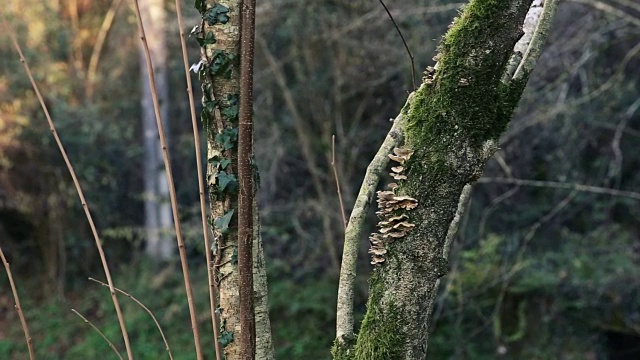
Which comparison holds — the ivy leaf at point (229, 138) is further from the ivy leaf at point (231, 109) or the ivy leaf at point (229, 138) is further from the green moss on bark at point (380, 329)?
the green moss on bark at point (380, 329)

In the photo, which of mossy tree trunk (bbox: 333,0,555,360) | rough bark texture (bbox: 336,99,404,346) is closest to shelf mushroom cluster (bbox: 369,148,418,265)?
mossy tree trunk (bbox: 333,0,555,360)

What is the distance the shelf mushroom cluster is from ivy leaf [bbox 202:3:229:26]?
1.41ft

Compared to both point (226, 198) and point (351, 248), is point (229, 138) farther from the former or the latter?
point (351, 248)

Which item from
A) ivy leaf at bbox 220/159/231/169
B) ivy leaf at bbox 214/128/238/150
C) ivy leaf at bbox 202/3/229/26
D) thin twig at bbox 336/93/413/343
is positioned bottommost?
thin twig at bbox 336/93/413/343

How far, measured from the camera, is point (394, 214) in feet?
3.73

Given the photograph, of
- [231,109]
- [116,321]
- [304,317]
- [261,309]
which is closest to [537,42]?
[231,109]

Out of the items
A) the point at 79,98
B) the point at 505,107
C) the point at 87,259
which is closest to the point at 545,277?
the point at 505,107

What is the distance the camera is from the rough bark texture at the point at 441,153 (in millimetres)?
1101

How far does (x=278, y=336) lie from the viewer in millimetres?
5992

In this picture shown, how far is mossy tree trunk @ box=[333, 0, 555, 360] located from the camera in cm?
110

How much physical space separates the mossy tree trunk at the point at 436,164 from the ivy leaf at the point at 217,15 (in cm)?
42

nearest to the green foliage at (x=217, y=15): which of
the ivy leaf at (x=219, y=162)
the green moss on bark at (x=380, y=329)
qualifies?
the ivy leaf at (x=219, y=162)

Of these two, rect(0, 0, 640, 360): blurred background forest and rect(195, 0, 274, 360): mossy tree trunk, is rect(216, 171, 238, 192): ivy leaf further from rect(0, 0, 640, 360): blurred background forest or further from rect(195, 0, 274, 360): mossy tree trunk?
rect(0, 0, 640, 360): blurred background forest

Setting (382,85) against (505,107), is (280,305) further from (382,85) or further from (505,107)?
(505,107)
